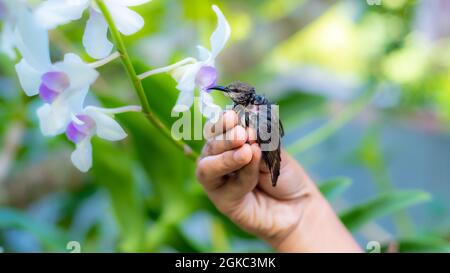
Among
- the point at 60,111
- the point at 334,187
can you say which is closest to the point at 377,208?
the point at 334,187

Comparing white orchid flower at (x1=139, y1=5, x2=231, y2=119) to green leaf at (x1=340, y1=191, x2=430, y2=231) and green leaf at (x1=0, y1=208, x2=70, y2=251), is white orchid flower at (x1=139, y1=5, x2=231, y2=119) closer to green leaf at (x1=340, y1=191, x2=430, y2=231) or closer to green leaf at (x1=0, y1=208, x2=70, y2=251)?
green leaf at (x1=340, y1=191, x2=430, y2=231)

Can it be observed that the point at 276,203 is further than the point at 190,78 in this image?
Yes

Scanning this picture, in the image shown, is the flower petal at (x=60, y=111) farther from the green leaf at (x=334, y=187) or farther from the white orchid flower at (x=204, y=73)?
the green leaf at (x=334, y=187)

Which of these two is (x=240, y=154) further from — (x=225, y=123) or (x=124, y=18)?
(x=124, y=18)

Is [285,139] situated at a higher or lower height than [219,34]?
higher

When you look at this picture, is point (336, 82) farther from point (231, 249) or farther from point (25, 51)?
point (25, 51)

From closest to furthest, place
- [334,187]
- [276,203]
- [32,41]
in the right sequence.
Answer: [32,41], [276,203], [334,187]

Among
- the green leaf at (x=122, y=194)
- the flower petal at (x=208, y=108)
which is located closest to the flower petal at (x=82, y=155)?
the flower petal at (x=208, y=108)
